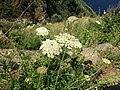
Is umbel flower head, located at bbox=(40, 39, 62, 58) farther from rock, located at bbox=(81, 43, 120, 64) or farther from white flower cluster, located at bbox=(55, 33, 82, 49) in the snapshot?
rock, located at bbox=(81, 43, 120, 64)

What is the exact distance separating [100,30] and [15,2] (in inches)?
2064

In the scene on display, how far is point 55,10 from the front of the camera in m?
78.6

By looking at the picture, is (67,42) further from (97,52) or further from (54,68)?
(97,52)

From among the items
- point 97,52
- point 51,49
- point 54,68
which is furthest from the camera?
point 97,52

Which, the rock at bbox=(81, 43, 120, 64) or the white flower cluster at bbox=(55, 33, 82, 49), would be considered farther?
the rock at bbox=(81, 43, 120, 64)

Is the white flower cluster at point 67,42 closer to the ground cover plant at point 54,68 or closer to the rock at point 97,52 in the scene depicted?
the ground cover plant at point 54,68

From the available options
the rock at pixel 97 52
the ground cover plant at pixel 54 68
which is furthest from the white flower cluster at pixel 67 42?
the rock at pixel 97 52

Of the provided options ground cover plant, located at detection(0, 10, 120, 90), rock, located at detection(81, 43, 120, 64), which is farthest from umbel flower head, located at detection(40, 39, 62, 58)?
rock, located at detection(81, 43, 120, 64)

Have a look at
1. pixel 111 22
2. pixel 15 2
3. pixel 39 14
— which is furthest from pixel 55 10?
pixel 111 22

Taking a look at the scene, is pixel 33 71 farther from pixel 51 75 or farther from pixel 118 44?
pixel 118 44

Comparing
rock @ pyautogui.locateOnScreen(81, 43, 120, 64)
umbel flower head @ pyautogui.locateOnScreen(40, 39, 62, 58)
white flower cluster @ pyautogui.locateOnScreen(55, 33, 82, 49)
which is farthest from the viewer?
rock @ pyautogui.locateOnScreen(81, 43, 120, 64)

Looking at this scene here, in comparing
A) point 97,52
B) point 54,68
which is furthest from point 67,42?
point 97,52

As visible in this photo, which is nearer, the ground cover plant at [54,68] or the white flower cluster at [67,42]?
the white flower cluster at [67,42]

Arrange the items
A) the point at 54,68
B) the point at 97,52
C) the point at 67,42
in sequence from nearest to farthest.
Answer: the point at 67,42 < the point at 54,68 < the point at 97,52
